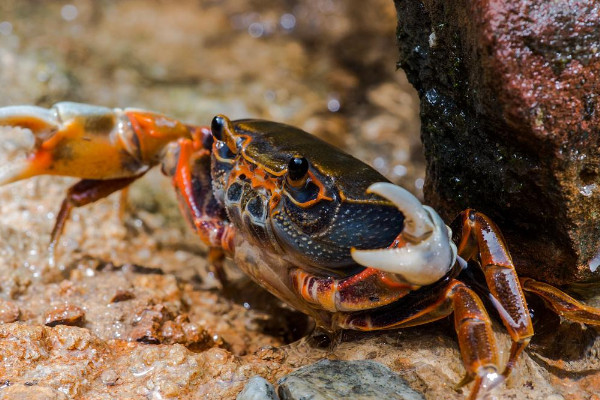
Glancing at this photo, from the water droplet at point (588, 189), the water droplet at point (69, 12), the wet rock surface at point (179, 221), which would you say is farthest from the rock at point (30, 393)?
the water droplet at point (69, 12)

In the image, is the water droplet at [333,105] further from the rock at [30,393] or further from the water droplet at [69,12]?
the rock at [30,393]

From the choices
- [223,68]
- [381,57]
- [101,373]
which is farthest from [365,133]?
[101,373]

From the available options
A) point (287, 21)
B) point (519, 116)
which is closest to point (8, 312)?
point (519, 116)

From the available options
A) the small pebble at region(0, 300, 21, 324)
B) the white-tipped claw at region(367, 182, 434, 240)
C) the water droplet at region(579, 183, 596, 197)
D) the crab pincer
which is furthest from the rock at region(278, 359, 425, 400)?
the crab pincer

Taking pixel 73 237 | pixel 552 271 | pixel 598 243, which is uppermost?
pixel 598 243

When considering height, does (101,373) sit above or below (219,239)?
below

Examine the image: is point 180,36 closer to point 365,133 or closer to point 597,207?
point 365,133

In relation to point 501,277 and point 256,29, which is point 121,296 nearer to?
point 501,277
